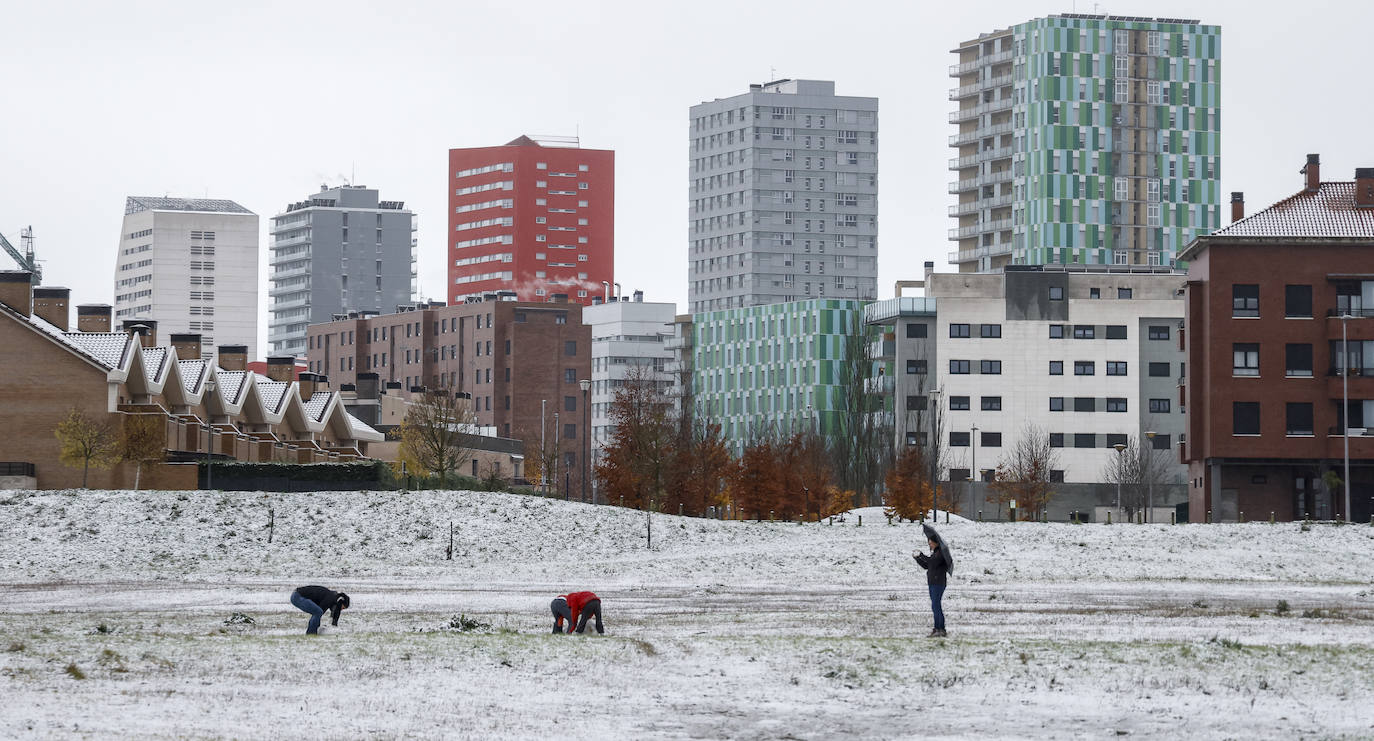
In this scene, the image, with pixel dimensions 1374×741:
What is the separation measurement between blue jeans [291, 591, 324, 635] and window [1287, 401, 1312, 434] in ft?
238

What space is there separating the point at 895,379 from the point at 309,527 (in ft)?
345

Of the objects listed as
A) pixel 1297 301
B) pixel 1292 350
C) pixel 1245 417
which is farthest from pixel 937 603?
pixel 1297 301

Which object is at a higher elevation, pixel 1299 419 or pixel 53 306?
pixel 53 306

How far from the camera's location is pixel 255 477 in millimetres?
79688

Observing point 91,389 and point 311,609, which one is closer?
point 311,609

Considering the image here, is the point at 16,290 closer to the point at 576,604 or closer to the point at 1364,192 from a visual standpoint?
the point at 576,604

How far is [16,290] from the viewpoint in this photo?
281ft

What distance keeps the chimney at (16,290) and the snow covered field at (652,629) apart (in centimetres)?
1804

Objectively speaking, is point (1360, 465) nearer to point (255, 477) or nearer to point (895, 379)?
point (255, 477)

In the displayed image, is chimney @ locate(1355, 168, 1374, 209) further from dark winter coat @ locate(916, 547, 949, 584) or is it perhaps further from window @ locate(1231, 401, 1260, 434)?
dark winter coat @ locate(916, 547, 949, 584)

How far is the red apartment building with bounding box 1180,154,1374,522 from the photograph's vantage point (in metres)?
95.8

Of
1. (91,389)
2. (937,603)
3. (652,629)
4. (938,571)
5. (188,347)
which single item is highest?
(188,347)

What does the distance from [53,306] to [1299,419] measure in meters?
60.0

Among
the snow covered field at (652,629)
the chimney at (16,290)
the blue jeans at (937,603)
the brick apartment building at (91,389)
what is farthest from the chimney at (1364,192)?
the blue jeans at (937,603)
